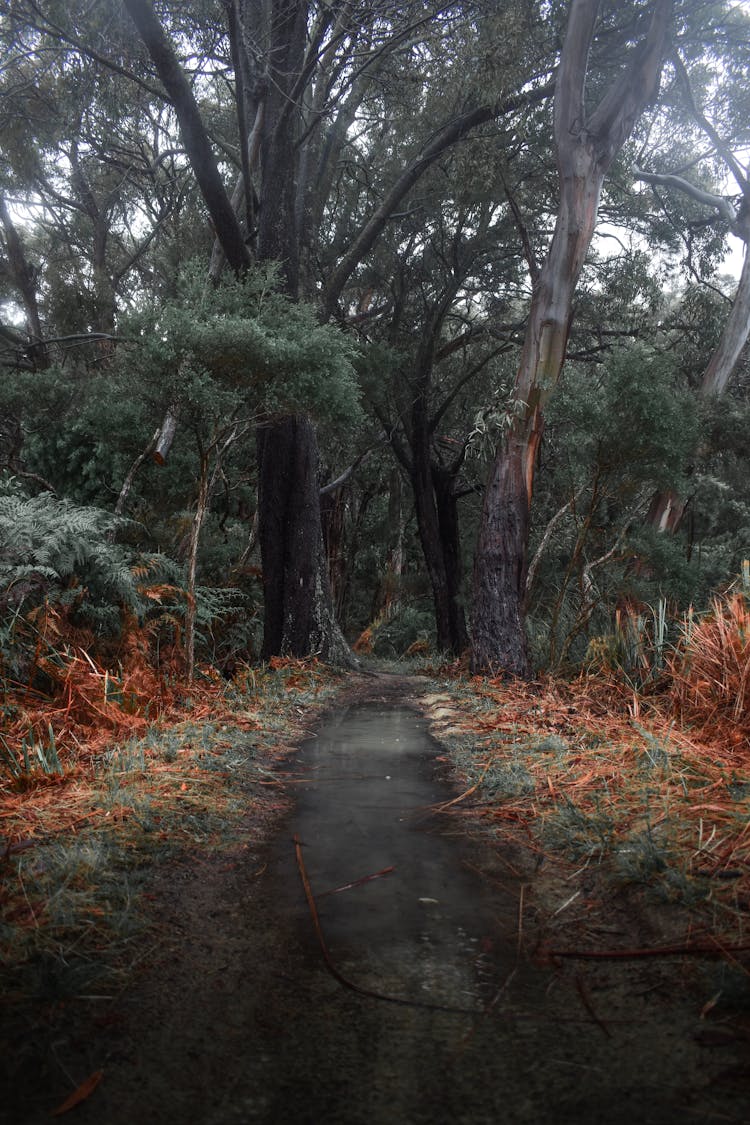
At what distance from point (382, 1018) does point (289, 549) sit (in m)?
9.15

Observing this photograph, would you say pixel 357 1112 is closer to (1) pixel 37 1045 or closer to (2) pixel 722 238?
(1) pixel 37 1045

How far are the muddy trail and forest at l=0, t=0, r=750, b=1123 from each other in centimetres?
6

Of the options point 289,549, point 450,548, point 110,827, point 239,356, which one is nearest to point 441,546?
point 450,548

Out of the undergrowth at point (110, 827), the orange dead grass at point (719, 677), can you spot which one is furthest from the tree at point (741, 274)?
the undergrowth at point (110, 827)

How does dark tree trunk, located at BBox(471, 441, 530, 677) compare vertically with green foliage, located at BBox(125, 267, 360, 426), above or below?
Answer: below

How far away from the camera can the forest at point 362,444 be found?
3.05 meters

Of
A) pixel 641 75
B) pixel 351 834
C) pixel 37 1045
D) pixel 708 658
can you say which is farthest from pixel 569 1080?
pixel 641 75

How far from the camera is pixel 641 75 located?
982 centimetres

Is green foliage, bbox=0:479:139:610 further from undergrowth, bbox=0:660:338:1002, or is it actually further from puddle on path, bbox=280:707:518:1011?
puddle on path, bbox=280:707:518:1011

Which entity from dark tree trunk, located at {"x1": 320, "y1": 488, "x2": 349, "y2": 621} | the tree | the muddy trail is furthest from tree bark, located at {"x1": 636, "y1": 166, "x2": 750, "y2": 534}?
the muddy trail

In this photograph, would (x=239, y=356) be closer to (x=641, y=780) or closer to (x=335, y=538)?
(x=641, y=780)

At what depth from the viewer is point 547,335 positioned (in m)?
10.4

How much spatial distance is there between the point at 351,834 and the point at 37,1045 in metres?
1.73

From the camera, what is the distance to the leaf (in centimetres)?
149
